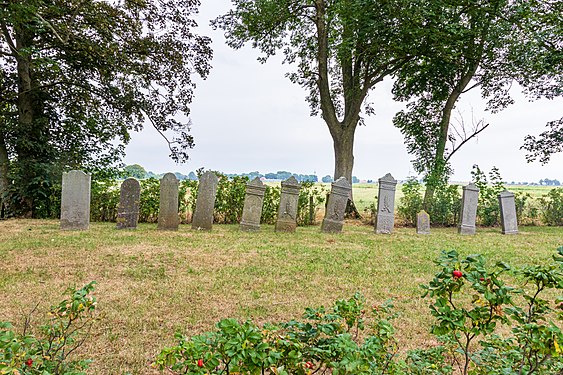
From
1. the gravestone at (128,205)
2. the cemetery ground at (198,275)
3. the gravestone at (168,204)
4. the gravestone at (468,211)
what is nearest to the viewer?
the cemetery ground at (198,275)

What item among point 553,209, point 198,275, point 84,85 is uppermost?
point 84,85

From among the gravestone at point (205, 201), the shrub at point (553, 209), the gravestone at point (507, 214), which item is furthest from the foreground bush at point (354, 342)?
the shrub at point (553, 209)

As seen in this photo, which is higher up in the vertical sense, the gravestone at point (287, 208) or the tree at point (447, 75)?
the tree at point (447, 75)

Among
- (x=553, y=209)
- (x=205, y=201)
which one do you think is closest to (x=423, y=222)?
(x=205, y=201)

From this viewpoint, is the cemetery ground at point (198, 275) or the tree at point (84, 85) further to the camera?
the tree at point (84, 85)

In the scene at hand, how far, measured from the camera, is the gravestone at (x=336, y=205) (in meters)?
8.49

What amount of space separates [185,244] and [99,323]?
3.41 m

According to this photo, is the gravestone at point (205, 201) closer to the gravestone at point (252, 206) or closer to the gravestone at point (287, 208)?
the gravestone at point (252, 206)

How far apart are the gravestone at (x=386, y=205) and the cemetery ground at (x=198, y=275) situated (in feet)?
3.43

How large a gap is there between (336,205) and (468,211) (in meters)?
3.87

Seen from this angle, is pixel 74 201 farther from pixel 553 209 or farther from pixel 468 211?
pixel 553 209

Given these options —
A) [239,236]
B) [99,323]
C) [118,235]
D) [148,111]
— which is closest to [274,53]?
[148,111]

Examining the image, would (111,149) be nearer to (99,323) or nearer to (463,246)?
(99,323)

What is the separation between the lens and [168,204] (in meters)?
8.00
